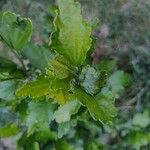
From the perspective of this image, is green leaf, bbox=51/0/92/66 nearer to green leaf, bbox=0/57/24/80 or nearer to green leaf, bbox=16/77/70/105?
green leaf, bbox=16/77/70/105

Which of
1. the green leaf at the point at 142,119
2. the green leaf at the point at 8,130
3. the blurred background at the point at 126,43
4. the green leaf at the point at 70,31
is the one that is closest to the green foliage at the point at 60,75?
the green leaf at the point at 70,31

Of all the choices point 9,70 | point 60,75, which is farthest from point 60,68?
point 9,70

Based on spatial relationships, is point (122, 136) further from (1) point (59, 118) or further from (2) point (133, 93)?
(1) point (59, 118)

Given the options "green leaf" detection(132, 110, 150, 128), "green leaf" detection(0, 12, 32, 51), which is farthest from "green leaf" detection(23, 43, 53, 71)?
"green leaf" detection(132, 110, 150, 128)

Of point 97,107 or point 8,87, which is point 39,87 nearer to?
point 97,107

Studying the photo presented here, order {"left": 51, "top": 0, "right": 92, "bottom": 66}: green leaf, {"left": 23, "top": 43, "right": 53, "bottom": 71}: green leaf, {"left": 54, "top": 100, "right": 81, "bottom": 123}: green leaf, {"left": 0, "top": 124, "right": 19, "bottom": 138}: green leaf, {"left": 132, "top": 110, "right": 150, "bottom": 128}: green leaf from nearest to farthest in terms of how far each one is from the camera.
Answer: {"left": 51, "top": 0, "right": 92, "bottom": 66}: green leaf → {"left": 54, "top": 100, "right": 81, "bottom": 123}: green leaf → {"left": 23, "top": 43, "right": 53, "bottom": 71}: green leaf → {"left": 0, "top": 124, "right": 19, "bottom": 138}: green leaf → {"left": 132, "top": 110, "right": 150, "bottom": 128}: green leaf

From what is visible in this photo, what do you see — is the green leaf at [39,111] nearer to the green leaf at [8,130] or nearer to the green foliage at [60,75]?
the green foliage at [60,75]
